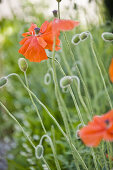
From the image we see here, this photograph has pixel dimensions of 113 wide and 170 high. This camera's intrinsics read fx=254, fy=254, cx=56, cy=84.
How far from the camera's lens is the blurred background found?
4.20 ft

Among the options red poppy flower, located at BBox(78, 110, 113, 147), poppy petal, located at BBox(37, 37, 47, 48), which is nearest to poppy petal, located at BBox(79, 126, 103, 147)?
red poppy flower, located at BBox(78, 110, 113, 147)

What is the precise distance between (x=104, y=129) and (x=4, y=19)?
3802 mm

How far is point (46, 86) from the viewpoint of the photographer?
1.80m

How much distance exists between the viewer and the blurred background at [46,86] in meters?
1.28

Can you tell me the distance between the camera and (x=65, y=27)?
1.52ft

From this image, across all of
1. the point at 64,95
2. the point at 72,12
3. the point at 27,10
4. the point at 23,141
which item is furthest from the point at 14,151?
the point at 27,10

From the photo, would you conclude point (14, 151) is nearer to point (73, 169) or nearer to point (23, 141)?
point (23, 141)

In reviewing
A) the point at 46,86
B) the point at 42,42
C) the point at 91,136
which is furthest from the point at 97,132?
the point at 46,86

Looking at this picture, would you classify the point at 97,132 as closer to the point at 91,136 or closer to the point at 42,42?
the point at 91,136

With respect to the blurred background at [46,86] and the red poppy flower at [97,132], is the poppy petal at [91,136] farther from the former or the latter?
the blurred background at [46,86]

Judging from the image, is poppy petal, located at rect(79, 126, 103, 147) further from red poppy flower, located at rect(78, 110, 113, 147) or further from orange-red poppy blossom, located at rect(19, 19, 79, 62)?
orange-red poppy blossom, located at rect(19, 19, 79, 62)

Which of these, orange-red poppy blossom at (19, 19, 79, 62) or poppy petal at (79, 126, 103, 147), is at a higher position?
orange-red poppy blossom at (19, 19, 79, 62)

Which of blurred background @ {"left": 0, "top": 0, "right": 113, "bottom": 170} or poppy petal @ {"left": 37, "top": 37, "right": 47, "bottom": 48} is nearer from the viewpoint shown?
poppy petal @ {"left": 37, "top": 37, "right": 47, "bottom": 48}

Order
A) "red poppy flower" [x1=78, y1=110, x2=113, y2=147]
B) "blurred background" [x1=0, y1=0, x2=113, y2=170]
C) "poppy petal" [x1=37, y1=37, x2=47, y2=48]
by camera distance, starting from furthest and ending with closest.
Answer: "blurred background" [x1=0, y1=0, x2=113, y2=170] → "poppy petal" [x1=37, y1=37, x2=47, y2=48] → "red poppy flower" [x1=78, y1=110, x2=113, y2=147]
